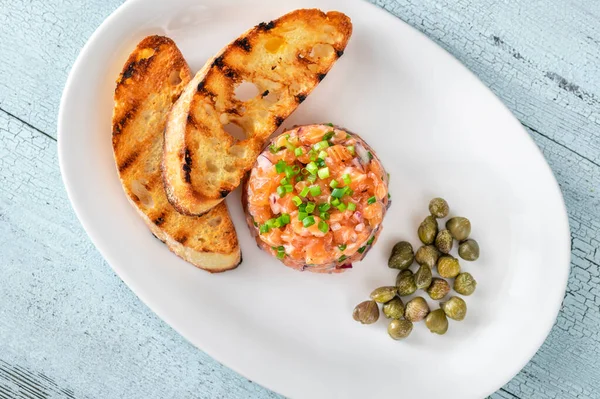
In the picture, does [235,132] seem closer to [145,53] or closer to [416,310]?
[145,53]

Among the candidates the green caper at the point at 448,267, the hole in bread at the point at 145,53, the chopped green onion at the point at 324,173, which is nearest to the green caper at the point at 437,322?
the green caper at the point at 448,267

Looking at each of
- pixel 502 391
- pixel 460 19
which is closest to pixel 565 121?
pixel 460 19

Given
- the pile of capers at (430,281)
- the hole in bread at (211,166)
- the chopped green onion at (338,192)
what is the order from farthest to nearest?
the pile of capers at (430,281) → the hole in bread at (211,166) → the chopped green onion at (338,192)

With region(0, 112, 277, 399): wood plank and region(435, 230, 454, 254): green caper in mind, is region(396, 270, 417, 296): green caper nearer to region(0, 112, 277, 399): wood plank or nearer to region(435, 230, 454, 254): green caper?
region(435, 230, 454, 254): green caper

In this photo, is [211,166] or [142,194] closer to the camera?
[211,166]

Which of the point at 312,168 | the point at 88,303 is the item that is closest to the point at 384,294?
the point at 312,168

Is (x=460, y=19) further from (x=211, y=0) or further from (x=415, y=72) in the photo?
(x=211, y=0)

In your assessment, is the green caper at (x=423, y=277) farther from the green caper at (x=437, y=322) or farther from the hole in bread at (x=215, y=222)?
the hole in bread at (x=215, y=222)
